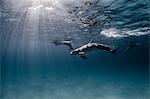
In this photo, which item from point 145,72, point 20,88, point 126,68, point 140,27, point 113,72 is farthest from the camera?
point 113,72

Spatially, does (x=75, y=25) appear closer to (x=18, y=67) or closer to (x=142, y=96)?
(x=142, y=96)

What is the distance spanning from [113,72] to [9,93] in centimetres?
4692

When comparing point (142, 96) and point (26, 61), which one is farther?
point (26, 61)

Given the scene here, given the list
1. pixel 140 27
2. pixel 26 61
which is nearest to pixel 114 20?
pixel 140 27

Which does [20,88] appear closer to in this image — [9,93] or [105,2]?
[9,93]

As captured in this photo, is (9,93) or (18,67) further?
(18,67)

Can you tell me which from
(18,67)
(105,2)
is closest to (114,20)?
(105,2)

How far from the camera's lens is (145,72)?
208ft

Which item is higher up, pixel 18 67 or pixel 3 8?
pixel 18 67

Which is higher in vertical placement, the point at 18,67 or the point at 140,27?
the point at 18,67

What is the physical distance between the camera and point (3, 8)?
21.9 m

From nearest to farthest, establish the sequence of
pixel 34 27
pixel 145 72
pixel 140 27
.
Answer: pixel 140 27
pixel 34 27
pixel 145 72

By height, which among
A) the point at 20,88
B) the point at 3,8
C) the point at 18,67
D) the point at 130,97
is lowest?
the point at 130,97

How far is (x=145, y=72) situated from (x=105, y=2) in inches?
1928
